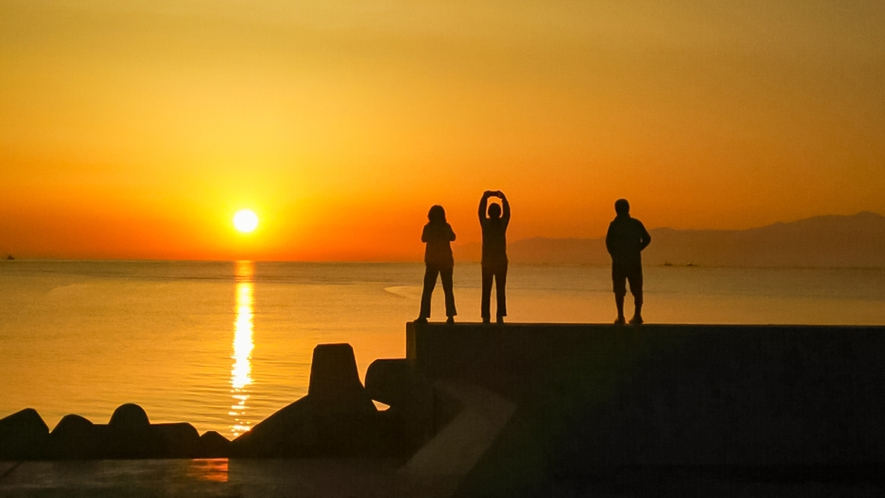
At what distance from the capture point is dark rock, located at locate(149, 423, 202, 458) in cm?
1316

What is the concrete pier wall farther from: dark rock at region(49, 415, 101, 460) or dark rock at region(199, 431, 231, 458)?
dark rock at region(49, 415, 101, 460)

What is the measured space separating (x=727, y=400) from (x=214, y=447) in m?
6.99

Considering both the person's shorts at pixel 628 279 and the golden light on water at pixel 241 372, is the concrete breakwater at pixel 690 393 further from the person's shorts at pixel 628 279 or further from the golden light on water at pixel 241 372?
the golden light on water at pixel 241 372

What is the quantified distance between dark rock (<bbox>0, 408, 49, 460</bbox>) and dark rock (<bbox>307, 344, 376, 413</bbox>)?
3.39m

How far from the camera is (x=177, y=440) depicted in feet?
43.8

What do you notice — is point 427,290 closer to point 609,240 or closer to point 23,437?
point 609,240

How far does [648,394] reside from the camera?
979cm

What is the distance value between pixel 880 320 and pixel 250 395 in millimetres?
35569

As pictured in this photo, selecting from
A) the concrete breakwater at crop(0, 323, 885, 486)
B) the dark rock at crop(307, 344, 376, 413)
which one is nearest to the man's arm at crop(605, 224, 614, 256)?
the concrete breakwater at crop(0, 323, 885, 486)

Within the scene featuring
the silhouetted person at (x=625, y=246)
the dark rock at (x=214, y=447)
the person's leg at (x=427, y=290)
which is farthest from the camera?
the dark rock at (x=214, y=447)

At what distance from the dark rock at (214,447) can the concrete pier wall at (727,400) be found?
519cm

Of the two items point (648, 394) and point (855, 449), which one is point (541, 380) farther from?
point (855, 449)

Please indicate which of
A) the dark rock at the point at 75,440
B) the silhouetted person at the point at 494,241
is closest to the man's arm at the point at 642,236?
the silhouetted person at the point at 494,241

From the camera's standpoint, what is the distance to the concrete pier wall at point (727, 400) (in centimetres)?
971
